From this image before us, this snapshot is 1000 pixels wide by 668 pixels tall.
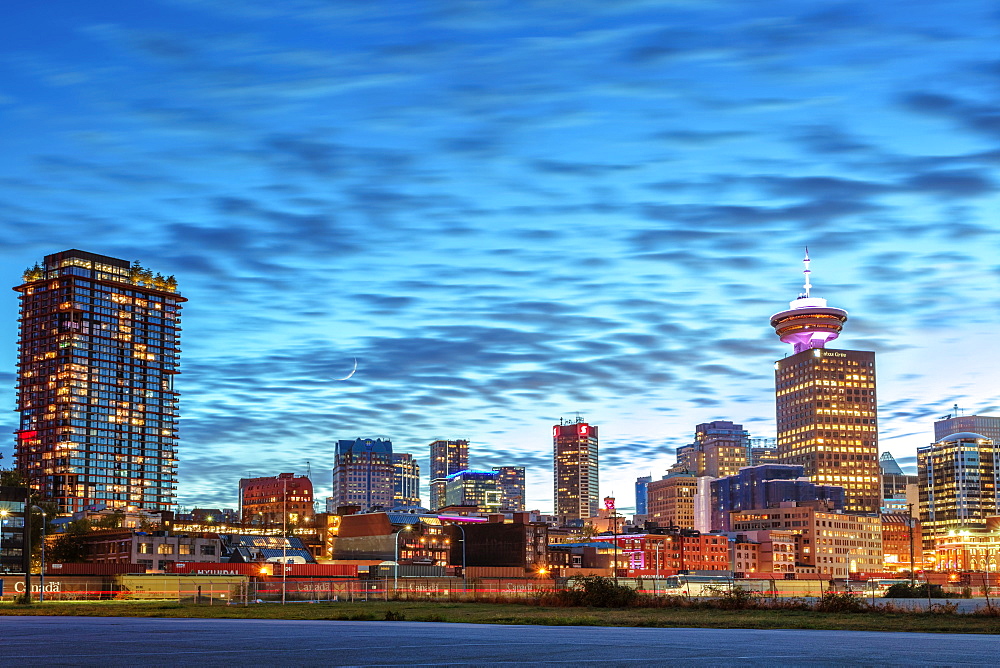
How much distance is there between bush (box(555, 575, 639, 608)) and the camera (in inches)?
2377

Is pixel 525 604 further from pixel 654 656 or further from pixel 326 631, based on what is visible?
pixel 654 656

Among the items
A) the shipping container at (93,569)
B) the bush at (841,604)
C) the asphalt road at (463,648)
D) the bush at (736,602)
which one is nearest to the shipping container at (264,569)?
the shipping container at (93,569)

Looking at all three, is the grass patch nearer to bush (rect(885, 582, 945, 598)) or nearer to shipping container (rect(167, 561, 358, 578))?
bush (rect(885, 582, 945, 598))

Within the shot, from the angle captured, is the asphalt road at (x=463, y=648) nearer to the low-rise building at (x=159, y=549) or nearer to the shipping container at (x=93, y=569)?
the shipping container at (x=93, y=569)

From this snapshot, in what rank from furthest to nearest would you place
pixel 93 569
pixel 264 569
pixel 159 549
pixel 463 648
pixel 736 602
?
pixel 159 549
pixel 264 569
pixel 93 569
pixel 736 602
pixel 463 648

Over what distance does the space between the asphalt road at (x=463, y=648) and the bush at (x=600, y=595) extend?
85.6ft

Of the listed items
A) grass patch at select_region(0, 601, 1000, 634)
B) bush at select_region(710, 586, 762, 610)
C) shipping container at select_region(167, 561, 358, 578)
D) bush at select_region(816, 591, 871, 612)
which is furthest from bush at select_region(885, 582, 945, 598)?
shipping container at select_region(167, 561, 358, 578)

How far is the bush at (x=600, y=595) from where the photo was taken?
198ft

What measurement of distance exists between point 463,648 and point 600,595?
117 feet

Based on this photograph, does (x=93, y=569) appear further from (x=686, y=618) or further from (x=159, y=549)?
(x=686, y=618)

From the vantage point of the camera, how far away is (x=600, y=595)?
2389 inches

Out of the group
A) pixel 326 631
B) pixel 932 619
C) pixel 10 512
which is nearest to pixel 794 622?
pixel 932 619

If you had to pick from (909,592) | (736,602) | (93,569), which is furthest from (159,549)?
(736,602)

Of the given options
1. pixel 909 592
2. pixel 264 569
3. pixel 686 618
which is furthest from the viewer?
pixel 264 569
